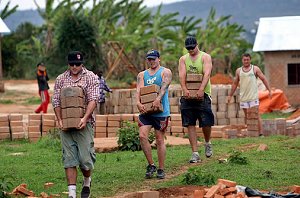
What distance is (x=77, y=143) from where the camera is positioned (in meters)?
10.8

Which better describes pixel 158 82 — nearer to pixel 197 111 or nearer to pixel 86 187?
pixel 197 111

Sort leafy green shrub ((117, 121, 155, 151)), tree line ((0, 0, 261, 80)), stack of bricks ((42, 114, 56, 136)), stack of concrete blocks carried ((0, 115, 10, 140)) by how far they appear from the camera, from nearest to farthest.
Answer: leafy green shrub ((117, 121, 155, 151))
stack of bricks ((42, 114, 56, 136))
stack of concrete blocks carried ((0, 115, 10, 140))
tree line ((0, 0, 261, 80))

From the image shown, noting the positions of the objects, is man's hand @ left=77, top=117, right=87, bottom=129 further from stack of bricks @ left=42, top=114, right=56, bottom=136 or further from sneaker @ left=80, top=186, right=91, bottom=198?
stack of bricks @ left=42, top=114, right=56, bottom=136

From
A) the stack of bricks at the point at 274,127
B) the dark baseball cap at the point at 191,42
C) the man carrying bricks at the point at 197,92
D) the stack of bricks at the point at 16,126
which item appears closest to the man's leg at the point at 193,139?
the man carrying bricks at the point at 197,92

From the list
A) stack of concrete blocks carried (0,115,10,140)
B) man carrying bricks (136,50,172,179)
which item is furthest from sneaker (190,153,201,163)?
stack of concrete blocks carried (0,115,10,140)

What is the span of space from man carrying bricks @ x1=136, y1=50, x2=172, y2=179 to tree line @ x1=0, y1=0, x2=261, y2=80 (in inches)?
1013

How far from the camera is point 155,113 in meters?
12.5

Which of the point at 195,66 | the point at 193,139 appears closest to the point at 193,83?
the point at 195,66

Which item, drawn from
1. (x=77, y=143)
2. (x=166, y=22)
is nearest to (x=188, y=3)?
(x=166, y=22)

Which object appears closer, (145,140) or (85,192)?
(85,192)

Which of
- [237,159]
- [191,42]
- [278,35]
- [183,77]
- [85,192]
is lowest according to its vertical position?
[85,192]

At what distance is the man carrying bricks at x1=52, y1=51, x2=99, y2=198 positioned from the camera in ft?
35.2

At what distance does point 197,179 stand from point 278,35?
2036 cm

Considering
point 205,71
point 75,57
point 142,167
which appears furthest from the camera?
point 205,71
